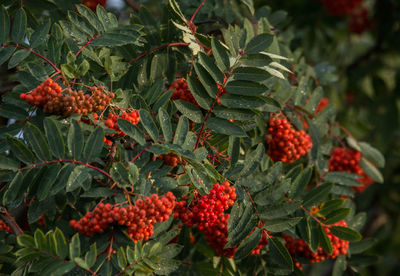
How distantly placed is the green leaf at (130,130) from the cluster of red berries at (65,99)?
0.10 metres

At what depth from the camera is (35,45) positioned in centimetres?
171

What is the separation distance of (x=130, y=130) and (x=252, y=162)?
53 cm

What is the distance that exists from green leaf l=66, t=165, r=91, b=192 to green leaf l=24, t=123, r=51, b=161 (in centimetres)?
12

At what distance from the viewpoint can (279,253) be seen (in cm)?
183

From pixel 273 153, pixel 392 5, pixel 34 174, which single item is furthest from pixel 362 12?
pixel 34 174

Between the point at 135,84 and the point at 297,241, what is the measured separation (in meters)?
1.01

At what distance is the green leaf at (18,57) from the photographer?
1651 mm

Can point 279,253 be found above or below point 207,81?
below

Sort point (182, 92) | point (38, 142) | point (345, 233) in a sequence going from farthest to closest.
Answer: point (345, 233)
point (182, 92)
point (38, 142)

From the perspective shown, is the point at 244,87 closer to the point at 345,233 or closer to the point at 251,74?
the point at 251,74

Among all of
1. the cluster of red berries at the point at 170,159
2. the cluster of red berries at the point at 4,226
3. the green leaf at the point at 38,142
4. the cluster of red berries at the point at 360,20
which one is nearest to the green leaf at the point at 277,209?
the cluster of red berries at the point at 170,159

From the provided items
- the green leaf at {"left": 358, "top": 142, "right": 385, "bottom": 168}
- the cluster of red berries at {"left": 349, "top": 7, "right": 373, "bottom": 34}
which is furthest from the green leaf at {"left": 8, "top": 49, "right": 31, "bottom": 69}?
the cluster of red berries at {"left": 349, "top": 7, "right": 373, "bottom": 34}

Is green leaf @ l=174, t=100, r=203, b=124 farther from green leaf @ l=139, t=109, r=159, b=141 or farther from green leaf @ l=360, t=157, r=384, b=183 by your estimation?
green leaf @ l=360, t=157, r=384, b=183

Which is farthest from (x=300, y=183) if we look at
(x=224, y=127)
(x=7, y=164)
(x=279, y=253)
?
(x=7, y=164)
